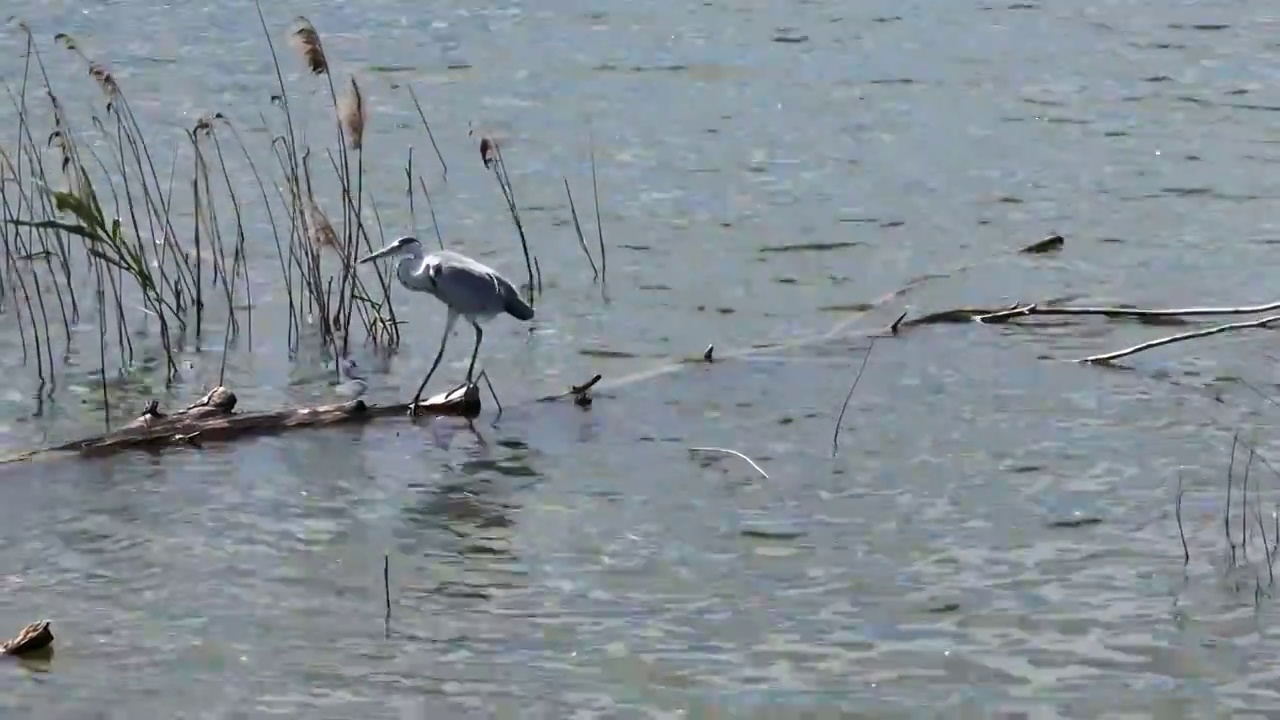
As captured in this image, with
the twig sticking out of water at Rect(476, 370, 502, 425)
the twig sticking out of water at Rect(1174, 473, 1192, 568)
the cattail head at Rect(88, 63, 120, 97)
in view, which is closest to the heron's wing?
the twig sticking out of water at Rect(476, 370, 502, 425)

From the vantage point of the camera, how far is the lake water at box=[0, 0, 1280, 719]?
524 cm

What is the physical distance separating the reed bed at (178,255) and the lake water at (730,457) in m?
0.13

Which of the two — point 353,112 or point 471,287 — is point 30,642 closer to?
point 471,287

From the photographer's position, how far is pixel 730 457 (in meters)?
6.97

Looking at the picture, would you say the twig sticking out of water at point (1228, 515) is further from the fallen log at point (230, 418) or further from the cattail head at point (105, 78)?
the cattail head at point (105, 78)

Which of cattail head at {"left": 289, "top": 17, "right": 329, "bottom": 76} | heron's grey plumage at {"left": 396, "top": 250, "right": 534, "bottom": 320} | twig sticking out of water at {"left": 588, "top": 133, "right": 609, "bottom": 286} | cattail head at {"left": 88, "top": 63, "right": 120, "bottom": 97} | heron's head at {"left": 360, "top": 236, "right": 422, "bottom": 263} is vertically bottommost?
twig sticking out of water at {"left": 588, "top": 133, "right": 609, "bottom": 286}

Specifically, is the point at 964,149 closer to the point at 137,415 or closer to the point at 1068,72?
the point at 1068,72

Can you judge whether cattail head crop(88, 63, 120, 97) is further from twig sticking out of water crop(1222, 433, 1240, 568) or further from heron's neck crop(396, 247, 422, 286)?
→ twig sticking out of water crop(1222, 433, 1240, 568)

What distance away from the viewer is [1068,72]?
558 inches

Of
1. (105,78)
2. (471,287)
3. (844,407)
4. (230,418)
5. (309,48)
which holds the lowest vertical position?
(844,407)

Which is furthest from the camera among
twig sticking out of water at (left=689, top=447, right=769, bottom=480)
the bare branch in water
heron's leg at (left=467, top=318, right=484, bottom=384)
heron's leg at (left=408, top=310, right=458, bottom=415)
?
heron's leg at (left=467, top=318, right=484, bottom=384)

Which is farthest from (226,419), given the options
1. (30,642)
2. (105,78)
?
(30,642)

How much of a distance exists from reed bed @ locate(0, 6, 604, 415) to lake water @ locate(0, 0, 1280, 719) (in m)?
0.13

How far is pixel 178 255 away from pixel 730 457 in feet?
11.8
